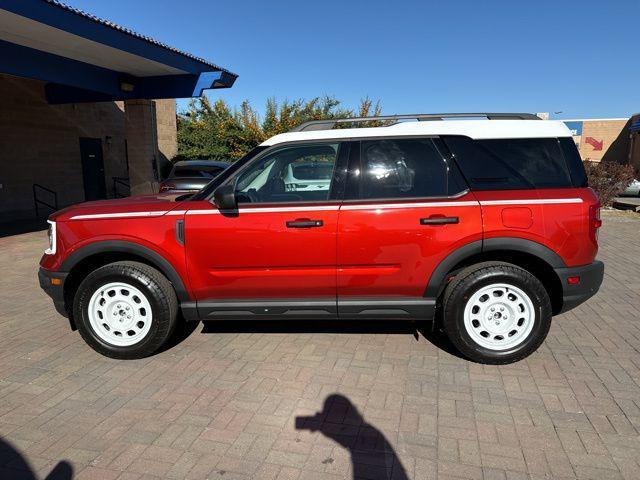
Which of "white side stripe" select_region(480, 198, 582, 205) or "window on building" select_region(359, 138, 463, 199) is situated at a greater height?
"window on building" select_region(359, 138, 463, 199)

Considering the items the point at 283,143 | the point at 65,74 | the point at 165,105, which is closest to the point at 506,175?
the point at 283,143

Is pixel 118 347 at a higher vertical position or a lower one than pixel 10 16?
lower

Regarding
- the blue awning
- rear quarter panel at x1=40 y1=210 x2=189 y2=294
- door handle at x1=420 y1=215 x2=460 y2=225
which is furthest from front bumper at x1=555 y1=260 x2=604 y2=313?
the blue awning

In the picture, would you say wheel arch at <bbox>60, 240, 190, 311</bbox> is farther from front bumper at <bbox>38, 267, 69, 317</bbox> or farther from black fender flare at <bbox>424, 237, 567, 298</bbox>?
black fender flare at <bbox>424, 237, 567, 298</bbox>

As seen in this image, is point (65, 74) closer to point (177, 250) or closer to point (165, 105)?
point (177, 250)

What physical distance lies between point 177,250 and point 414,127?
2.14 meters

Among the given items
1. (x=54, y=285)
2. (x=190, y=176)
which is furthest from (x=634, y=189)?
(x=54, y=285)

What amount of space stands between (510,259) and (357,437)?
1.91 m

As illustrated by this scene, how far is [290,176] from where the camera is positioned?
387 centimetres

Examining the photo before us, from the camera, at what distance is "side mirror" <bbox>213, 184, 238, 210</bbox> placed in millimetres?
3451

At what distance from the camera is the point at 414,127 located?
368cm

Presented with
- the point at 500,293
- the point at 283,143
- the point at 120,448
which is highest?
the point at 283,143

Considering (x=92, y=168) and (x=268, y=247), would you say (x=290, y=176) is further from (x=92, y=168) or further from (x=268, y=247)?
(x=92, y=168)

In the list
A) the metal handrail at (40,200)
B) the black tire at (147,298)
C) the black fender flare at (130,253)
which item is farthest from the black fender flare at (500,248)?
the metal handrail at (40,200)
